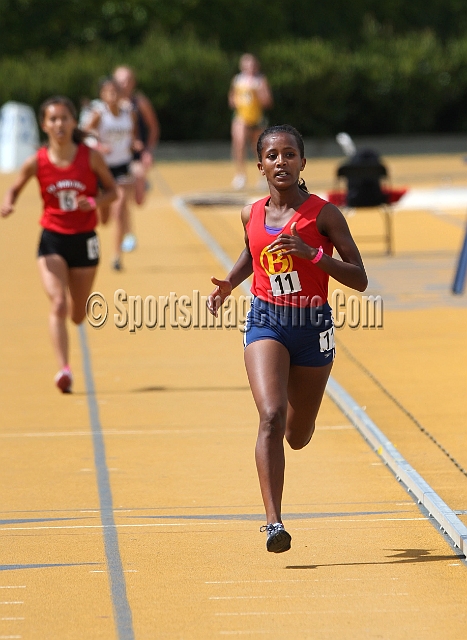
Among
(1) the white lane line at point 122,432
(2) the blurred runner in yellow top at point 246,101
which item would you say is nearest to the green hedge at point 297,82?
(2) the blurred runner in yellow top at point 246,101

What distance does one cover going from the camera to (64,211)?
30.9ft

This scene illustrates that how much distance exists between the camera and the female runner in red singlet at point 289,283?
18.8 ft

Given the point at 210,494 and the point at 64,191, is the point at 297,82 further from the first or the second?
the point at 210,494

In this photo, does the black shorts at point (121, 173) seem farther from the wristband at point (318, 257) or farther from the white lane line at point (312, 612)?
the white lane line at point (312, 612)

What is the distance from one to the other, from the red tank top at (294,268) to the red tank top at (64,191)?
3.70 meters

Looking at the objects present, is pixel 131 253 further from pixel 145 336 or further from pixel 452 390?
pixel 452 390

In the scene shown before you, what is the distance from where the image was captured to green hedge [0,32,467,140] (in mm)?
34531

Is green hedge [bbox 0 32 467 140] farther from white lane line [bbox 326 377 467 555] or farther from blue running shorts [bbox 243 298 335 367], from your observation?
blue running shorts [bbox 243 298 335 367]

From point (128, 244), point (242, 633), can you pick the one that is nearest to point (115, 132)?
point (128, 244)

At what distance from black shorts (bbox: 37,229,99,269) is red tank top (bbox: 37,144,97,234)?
0.04 m

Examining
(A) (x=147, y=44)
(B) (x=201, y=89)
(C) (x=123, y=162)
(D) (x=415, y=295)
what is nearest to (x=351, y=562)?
(D) (x=415, y=295)

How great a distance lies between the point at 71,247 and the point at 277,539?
448 centimetres

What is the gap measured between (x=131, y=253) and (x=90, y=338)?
5.41m

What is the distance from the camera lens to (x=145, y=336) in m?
11.7
